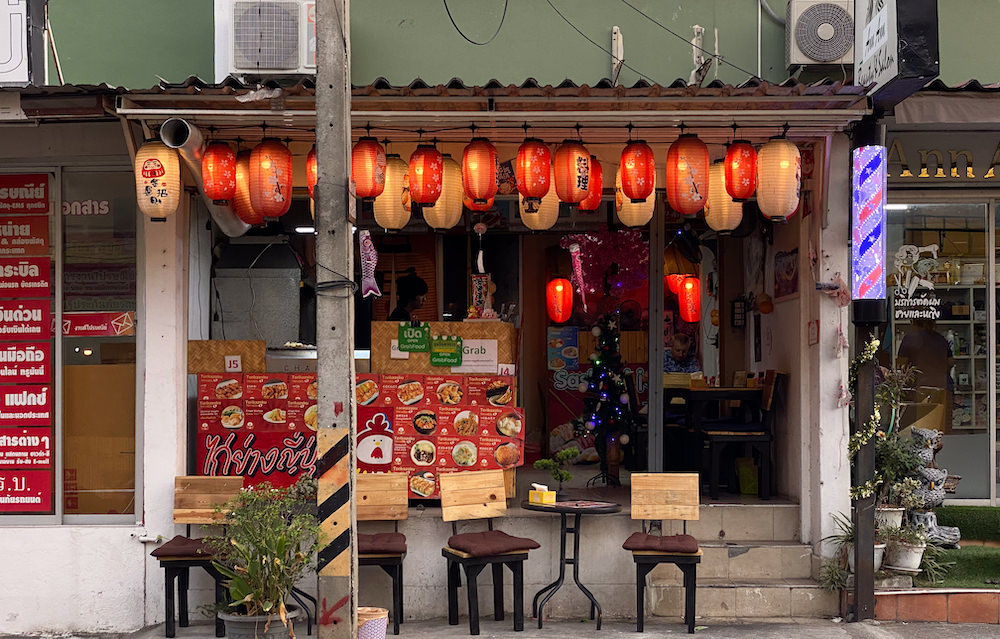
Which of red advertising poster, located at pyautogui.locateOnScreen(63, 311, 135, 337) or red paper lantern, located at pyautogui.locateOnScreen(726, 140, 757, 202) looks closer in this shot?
red paper lantern, located at pyautogui.locateOnScreen(726, 140, 757, 202)

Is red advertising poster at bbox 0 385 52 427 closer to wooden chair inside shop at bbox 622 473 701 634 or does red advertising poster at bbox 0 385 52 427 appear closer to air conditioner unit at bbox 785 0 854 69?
wooden chair inside shop at bbox 622 473 701 634

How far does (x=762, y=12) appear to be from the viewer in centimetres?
1138

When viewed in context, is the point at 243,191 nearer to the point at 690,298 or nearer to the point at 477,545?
the point at 477,545

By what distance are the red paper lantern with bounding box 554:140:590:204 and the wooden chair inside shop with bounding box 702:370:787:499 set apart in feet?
11.2

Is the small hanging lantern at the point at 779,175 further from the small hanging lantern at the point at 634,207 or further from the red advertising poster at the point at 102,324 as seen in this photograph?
the red advertising poster at the point at 102,324

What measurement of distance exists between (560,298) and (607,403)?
1.51m

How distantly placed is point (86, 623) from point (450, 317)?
5857mm

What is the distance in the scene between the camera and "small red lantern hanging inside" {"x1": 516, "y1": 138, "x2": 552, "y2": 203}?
29.5 ft

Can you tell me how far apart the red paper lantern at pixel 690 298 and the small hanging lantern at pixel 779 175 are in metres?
4.94

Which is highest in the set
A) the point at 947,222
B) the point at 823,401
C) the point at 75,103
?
the point at 75,103

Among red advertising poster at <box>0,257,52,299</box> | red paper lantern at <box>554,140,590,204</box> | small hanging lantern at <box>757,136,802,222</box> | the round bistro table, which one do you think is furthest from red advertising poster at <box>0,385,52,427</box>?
small hanging lantern at <box>757,136,802,222</box>

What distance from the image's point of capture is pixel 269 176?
8836 millimetres

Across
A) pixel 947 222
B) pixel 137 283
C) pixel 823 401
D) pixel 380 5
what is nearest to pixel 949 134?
pixel 947 222

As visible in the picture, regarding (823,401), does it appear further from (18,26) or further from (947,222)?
(18,26)
